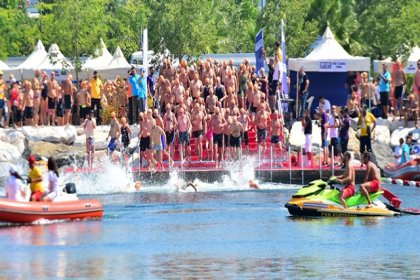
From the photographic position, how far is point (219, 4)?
311 ft

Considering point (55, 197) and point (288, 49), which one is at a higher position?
point (288, 49)

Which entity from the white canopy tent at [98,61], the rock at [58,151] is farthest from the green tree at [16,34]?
the rock at [58,151]

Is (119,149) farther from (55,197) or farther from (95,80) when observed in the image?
(55,197)

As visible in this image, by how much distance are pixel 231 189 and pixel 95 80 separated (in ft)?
31.6

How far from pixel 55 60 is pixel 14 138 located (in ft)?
31.4

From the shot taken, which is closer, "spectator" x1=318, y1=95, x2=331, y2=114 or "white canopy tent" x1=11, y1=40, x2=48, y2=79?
"spectator" x1=318, y1=95, x2=331, y2=114

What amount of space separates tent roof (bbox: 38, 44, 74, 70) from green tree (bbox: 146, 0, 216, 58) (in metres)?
4.62

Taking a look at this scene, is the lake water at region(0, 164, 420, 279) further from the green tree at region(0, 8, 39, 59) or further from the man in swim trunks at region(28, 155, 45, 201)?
the green tree at region(0, 8, 39, 59)

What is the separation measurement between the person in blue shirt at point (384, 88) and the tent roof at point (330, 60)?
1055 millimetres

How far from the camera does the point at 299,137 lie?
2185 inches

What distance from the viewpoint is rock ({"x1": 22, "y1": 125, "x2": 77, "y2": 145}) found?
57.2 m

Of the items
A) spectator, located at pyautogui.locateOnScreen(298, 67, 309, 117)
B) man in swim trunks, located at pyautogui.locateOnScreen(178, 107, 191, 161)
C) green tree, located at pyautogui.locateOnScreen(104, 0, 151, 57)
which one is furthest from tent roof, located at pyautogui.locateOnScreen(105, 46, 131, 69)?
man in swim trunks, located at pyautogui.locateOnScreen(178, 107, 191, 161)

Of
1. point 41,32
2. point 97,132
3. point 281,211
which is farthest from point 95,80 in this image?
point 41,32

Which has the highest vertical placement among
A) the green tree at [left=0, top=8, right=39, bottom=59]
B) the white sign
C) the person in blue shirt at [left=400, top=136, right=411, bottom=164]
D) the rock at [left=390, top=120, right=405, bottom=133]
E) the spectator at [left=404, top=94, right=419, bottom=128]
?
the green tree at [left=0, top=8, right=39, bottom=59]
